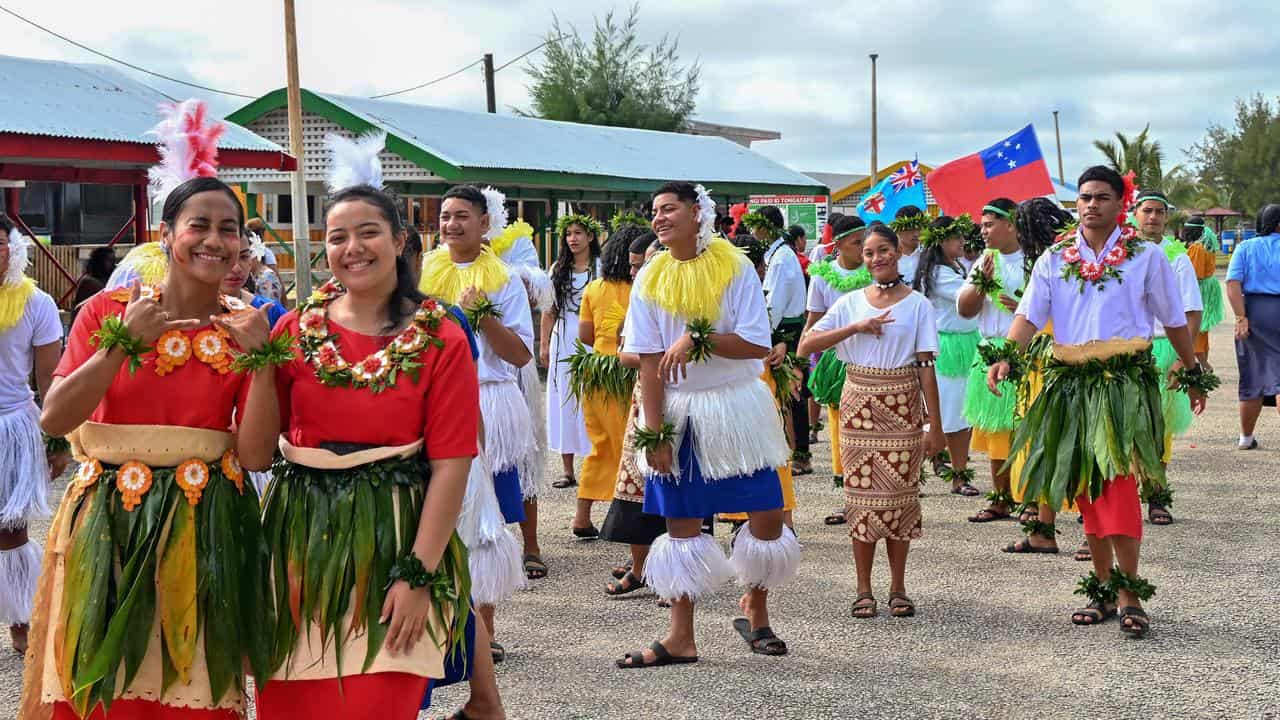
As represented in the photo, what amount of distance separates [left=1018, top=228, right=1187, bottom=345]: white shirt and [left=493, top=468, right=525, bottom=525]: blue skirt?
266 cm

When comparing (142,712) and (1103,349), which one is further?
(1103,349)

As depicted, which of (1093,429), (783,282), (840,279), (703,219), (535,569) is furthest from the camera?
(783,282)

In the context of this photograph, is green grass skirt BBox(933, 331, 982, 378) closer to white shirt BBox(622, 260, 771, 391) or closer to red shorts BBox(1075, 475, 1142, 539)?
red shorts BBox(1075, 475, 1142, 539)

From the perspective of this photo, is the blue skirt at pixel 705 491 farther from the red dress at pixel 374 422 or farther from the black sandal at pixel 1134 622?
the red dress at pixel 374 422

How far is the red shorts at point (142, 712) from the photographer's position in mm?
3396

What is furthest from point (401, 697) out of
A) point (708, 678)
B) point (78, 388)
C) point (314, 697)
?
point (708, 678)

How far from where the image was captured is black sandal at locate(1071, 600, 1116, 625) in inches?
241

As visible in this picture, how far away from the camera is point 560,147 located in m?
24.4

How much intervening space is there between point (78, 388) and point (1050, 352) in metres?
4.56

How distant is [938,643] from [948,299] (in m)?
3.77

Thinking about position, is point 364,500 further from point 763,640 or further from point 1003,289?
point 1003,289

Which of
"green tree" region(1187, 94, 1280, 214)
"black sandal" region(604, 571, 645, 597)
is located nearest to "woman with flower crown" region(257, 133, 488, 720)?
"black sandal" region(604, 571, 645, 597)

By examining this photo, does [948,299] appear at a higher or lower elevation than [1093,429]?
higher

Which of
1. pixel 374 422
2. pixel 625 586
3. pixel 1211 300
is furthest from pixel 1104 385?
pixel 1211 300
